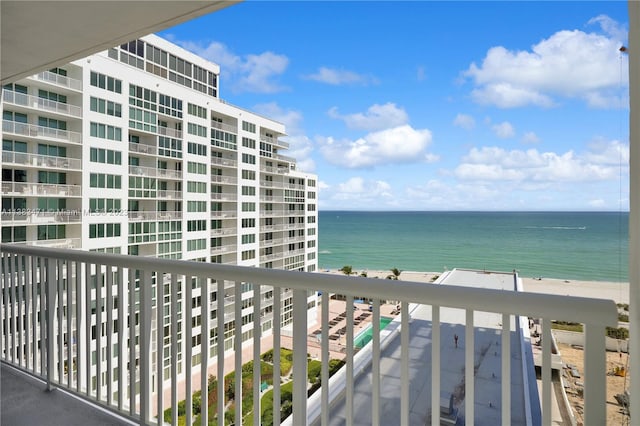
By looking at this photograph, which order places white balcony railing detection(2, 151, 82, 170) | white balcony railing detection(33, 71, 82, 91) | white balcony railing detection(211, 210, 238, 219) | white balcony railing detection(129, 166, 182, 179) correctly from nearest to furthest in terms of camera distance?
white balcony railing detection(2, 151, 82, 170) < white balcony railing detection(33, 71, 82, 91) < white balcony railing detection(129, 166, 182, 179) < white balcony railing detection(211, 210, 238, 219)

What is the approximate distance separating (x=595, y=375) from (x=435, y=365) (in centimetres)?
35

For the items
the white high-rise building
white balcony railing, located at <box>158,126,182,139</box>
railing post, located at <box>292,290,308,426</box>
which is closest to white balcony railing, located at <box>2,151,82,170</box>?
the white high-rise building

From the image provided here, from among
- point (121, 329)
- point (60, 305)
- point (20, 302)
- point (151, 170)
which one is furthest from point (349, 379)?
point (151, 170)

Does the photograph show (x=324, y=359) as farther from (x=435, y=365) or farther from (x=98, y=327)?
(x=98, y=327)

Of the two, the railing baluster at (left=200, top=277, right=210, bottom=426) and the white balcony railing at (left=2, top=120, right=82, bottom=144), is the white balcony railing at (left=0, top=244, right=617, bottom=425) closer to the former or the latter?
the railing baluster at (left=200, top=277, right=210, bottom=426)

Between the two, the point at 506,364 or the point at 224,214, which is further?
the point at 224,214

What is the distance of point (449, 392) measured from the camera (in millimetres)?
1408

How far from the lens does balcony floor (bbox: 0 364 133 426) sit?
1692 mm

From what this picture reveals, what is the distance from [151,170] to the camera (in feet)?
32.4

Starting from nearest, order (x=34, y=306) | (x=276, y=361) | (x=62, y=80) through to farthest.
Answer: (x=276, y=361) < (x=34, y=306) < (x=62, y=80)

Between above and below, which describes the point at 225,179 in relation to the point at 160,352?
above

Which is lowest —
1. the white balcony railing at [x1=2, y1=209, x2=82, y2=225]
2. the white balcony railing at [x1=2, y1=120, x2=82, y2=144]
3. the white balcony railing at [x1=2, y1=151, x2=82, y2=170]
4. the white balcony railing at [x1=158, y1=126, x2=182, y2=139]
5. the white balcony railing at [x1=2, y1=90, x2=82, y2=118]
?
the white balcony railing at [x1=2, y1=209, x2=82, y2=225]

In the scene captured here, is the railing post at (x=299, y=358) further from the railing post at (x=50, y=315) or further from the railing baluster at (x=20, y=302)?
the railing baluster at (x=20, y=302)

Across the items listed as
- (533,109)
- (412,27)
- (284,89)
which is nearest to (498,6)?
(412,27)
